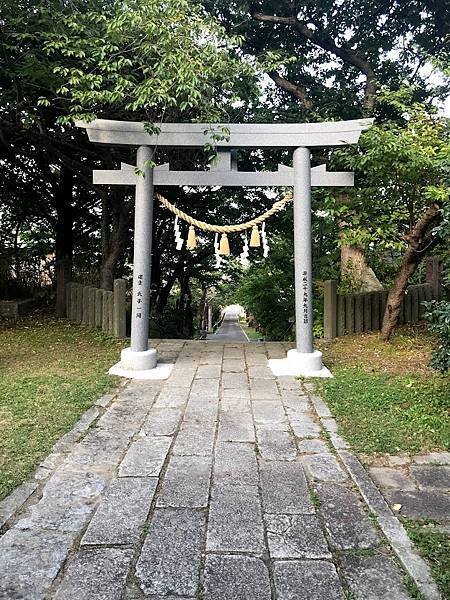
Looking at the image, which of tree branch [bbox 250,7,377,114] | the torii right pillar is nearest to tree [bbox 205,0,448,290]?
tree branch [bbox 250,7,377,114]

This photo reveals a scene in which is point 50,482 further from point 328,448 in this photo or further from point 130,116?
point 130,116

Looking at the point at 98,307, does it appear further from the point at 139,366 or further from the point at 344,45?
the point at 344,45

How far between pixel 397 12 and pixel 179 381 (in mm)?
8821

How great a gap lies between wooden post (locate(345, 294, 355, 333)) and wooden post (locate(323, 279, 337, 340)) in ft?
0.85

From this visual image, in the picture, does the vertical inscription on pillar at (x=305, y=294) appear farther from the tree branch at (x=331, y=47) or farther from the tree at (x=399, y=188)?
the tree branch at (x=331, y=47)

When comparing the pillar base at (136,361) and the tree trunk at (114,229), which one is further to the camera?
the tree trunk at (114,229)

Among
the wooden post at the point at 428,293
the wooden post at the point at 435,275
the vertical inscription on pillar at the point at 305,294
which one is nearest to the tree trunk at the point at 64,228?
the vertical inscription on pillar at the point at 305,294

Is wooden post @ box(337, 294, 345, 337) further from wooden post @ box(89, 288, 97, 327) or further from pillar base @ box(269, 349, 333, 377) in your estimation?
wooden post @ box(89, 288, 97, 327)

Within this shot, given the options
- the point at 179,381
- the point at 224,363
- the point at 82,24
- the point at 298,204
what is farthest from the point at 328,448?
the point at 82,24

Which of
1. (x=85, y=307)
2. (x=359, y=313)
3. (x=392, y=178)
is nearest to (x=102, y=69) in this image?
(x=392, y=178)

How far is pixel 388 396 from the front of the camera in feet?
15.0

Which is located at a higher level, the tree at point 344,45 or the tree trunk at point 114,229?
the tree at point 344,45

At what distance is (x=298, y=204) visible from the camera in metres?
5.91

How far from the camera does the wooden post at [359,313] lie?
26.3 ft
